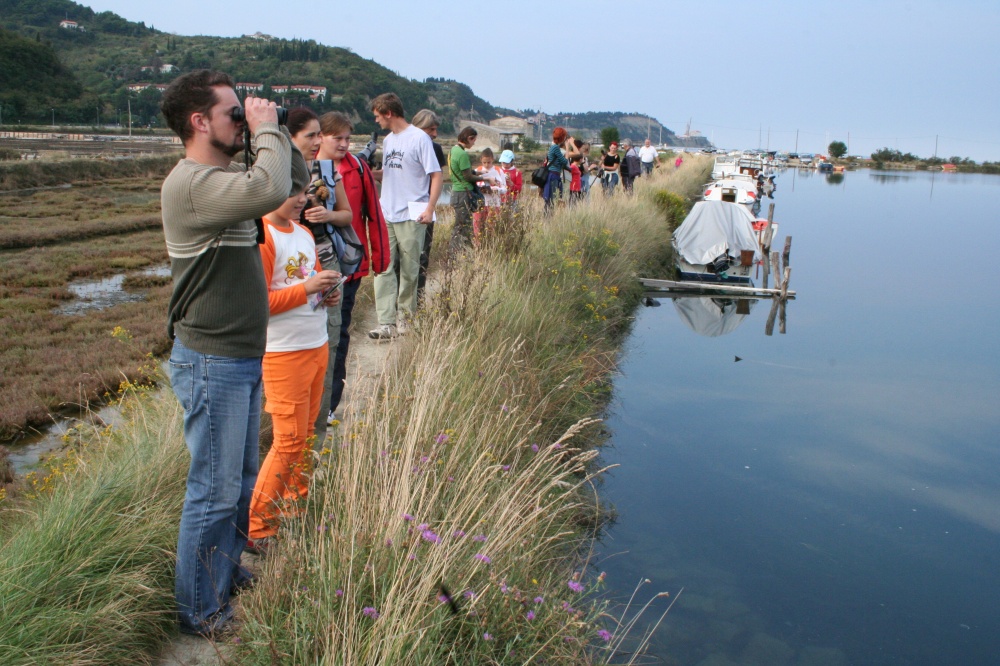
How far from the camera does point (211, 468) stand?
268 cm

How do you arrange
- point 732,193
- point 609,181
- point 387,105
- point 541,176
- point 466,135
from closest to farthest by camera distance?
1. point 387,105
2. point 466,135
3. point 541,176
4. point 609,181
5. point 732,193

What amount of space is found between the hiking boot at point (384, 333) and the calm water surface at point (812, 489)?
217cm

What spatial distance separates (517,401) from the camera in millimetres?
5016

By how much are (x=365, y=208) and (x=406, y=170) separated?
4.18ft

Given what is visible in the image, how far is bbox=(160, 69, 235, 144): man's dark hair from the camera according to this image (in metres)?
2.43

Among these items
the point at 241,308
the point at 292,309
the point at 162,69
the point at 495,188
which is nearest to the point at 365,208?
the point at 292,309

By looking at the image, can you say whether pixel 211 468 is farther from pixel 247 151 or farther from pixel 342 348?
pixel 342 348

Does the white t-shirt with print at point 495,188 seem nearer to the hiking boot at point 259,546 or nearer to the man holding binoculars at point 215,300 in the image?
the hiking boot at point 259,546

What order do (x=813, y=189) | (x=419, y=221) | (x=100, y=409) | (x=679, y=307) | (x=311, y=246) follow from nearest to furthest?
1. (x=311, y=246)
2. (x=100, y=409)
3. (x=419, y=221)
4. (x=679, y=307)
5. (x=813, y=189)

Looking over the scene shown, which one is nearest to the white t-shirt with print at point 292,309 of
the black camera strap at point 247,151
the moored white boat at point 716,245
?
the black camera strap at point 247,151

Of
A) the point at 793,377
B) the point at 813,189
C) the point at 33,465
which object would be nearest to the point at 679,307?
the point at 793,377

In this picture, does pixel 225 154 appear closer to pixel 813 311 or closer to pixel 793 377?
pixel 793 377

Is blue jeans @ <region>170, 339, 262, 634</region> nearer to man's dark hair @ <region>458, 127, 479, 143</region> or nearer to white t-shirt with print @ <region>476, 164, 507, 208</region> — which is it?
white t-shirt with print @ <region>476, 164, 507, 208</region>

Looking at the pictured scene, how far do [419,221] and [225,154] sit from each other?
13.1 ft
